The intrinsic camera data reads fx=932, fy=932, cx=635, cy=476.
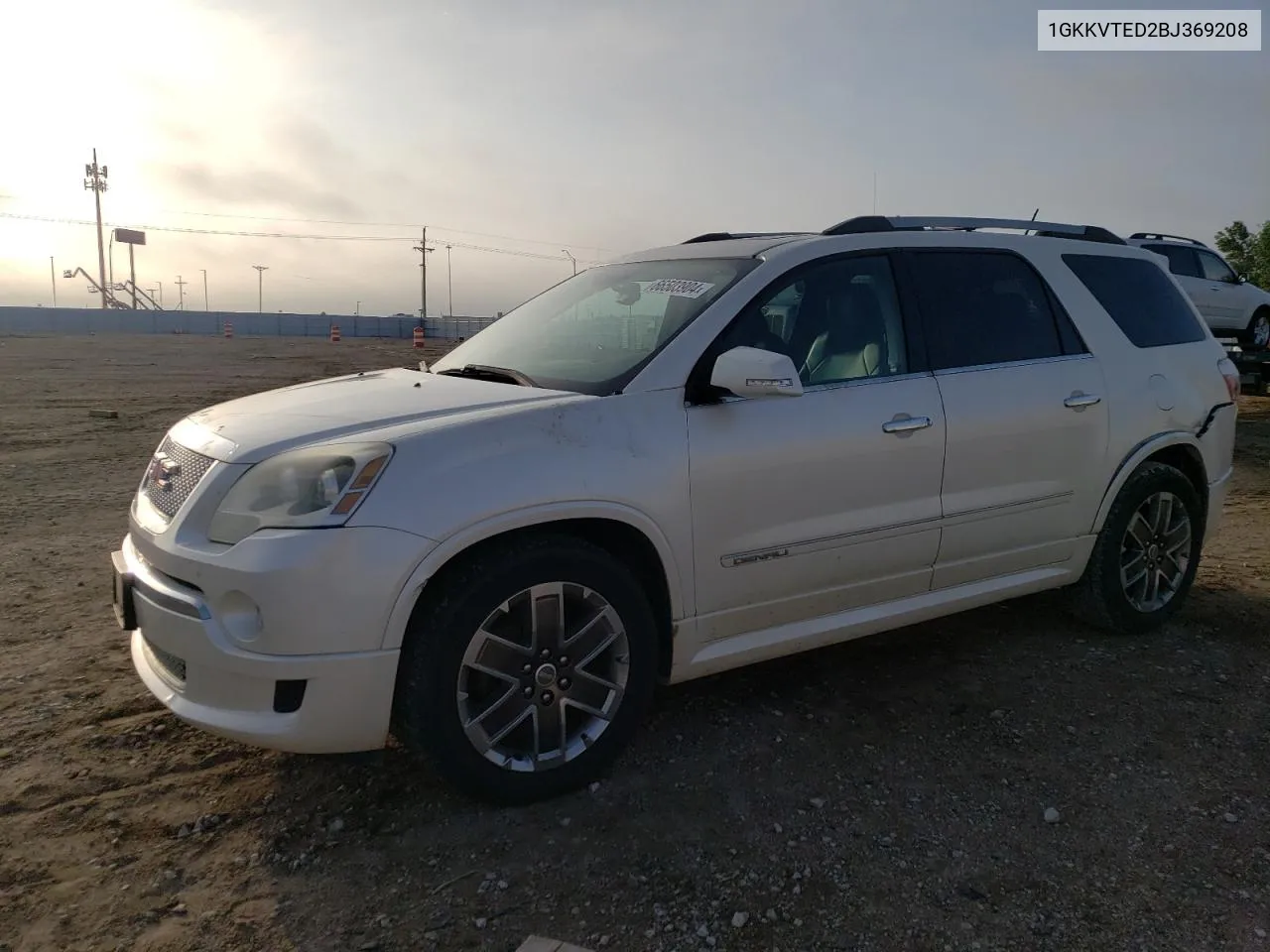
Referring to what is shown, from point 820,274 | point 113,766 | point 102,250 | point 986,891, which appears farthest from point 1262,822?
point 102,250

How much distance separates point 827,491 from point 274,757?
2166 mm

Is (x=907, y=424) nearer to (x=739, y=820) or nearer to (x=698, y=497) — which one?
(x=698, y=497)

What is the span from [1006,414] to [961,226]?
926mm

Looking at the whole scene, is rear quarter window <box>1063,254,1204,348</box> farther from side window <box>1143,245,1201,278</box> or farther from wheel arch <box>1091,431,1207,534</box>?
side window <box>1143,245,1201,278</box>

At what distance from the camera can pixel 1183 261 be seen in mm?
15461

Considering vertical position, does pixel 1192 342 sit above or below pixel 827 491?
above

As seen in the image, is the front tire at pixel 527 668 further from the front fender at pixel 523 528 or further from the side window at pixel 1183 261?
the side window at pixel 1183 261

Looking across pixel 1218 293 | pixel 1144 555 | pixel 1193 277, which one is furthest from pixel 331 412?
pixel 1218 293

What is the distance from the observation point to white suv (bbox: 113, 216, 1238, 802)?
265 cm

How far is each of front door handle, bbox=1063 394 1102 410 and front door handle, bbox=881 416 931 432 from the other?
34.6 inches

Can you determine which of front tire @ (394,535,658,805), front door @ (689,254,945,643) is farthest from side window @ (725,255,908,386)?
front tire @ (394,535,658,805)

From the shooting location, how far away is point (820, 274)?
143 inches

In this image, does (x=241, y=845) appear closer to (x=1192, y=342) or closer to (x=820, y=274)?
(x=820, y=274)

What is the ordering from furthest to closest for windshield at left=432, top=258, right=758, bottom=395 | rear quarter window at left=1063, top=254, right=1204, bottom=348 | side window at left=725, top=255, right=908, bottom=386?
rear quarter window at left=1063, top=254, right=1204, bottom=348
side window at left=725, top=255, right=908, bottom=386
windshield at left=432, top=258, right=758, bottom=395
